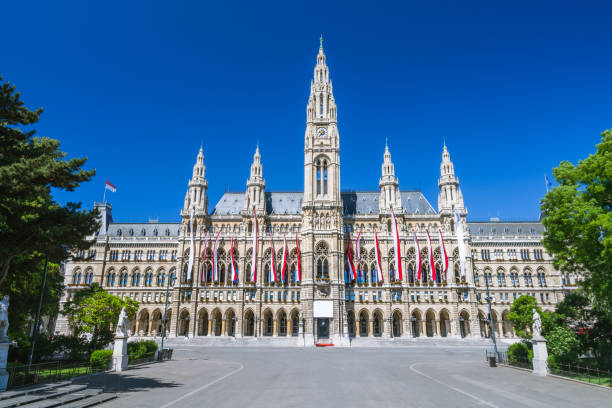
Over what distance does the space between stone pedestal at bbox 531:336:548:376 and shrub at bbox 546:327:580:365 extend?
632mm


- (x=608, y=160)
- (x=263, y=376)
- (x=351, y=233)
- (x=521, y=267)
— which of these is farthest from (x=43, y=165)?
(x=521, y=267)

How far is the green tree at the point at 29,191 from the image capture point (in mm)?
15719

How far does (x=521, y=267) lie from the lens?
70.0 meters

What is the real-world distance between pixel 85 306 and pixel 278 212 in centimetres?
3796

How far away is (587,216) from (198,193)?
202 ft

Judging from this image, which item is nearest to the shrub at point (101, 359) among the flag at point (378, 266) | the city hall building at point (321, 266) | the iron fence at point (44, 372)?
the iron fence at point (44, 372)

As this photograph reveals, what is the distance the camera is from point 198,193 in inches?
2803

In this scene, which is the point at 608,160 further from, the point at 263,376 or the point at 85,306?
the point at 85,306

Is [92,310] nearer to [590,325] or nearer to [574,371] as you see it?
[574,371]

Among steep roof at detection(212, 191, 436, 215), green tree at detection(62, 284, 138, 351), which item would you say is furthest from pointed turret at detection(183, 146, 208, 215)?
green tree at detection(62, 284, 138, 351)

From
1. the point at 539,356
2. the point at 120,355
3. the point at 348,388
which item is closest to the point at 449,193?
the point at 539,356

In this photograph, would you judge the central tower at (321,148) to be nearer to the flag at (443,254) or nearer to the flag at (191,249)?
the flag at (443,254)

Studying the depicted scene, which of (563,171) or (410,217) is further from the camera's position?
(410,217)

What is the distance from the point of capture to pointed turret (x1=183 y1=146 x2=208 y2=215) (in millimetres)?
70125
